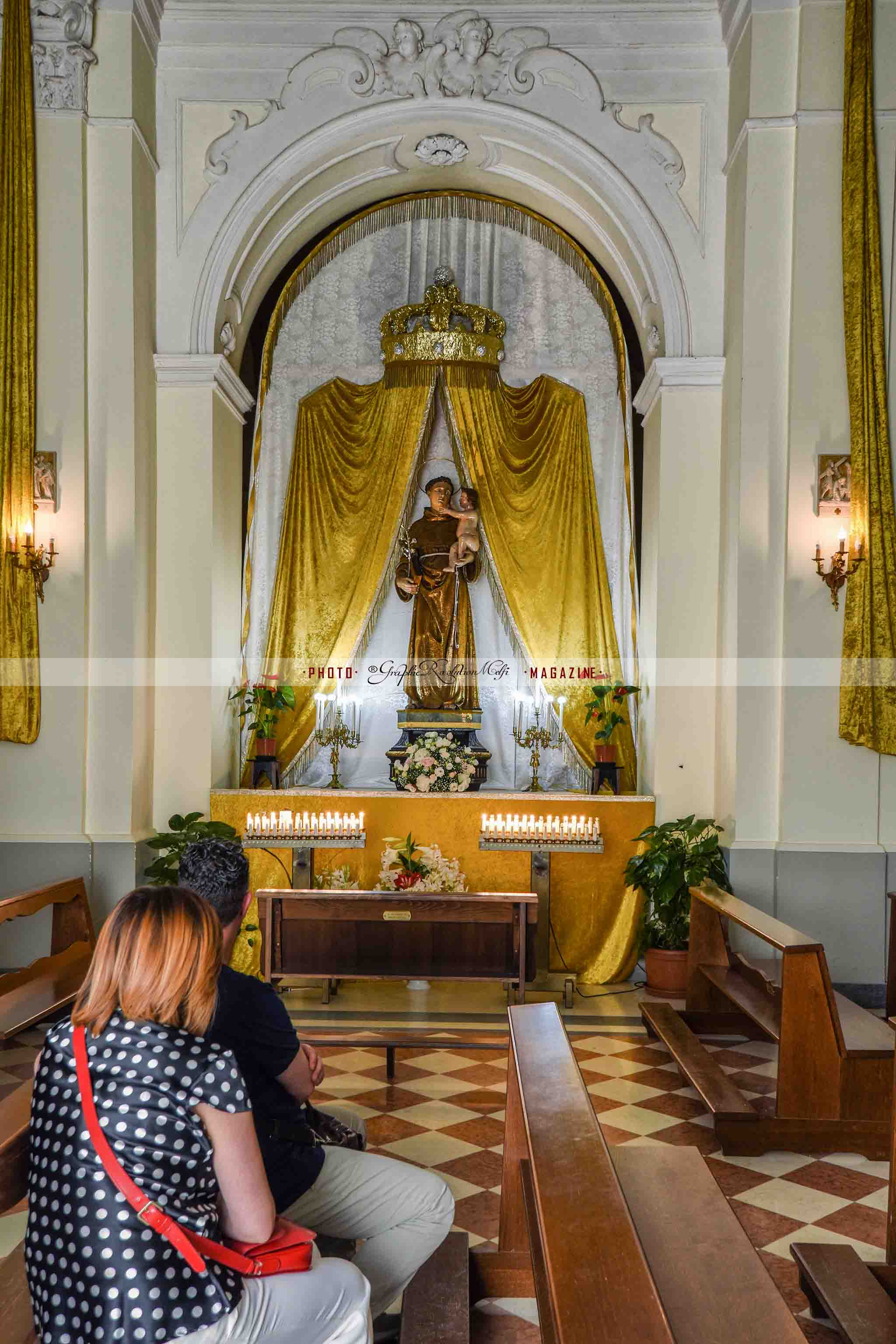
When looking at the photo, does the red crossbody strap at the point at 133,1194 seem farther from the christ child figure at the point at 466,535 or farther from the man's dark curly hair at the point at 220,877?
the christ child figure at the point at 466,535

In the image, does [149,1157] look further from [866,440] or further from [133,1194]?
[866,440]

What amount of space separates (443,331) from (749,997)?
5720 millimetres

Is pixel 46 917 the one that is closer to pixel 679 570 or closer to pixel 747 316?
pixel 679 570

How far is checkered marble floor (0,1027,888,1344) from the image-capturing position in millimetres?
3920

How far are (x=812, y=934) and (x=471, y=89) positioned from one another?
5.97m

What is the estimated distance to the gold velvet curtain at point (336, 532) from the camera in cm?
930

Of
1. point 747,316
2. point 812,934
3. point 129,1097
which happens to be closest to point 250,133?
point 747,316

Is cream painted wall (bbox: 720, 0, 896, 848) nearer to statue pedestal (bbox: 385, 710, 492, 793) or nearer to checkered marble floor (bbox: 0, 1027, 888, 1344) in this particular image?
checkered marble floor (bbox: 0, 1027, 888, 1344)

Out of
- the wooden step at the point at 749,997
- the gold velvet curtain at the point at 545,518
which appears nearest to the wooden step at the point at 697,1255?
the wooden step at the point at 749,997

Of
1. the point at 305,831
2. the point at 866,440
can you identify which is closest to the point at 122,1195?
the point at 305,831

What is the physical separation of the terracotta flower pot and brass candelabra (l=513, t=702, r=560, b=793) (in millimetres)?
2027

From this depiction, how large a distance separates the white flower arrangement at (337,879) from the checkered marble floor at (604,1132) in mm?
1796

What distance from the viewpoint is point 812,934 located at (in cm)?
722

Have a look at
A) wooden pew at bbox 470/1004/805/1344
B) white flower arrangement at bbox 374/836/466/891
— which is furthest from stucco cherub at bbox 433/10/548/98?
wooden pew at bbox 470/1004/805/1344
